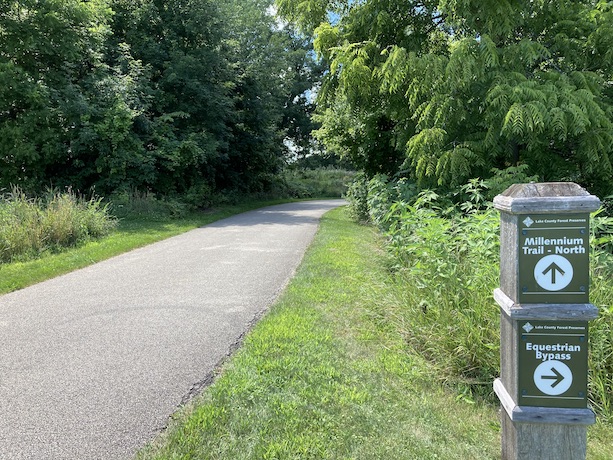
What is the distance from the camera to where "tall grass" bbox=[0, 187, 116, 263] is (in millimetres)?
8781

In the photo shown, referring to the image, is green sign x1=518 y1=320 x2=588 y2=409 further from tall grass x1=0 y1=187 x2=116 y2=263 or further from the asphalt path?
tall grass x1=0 y1=187 x2=116 y2=263

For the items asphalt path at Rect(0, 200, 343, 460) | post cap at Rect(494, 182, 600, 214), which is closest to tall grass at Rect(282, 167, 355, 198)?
asphalt path at Rect(0, 200, 343, 460)

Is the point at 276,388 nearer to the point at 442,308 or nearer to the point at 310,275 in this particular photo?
the point at 442,308

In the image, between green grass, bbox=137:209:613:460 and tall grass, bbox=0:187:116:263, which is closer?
green grass, bbox=137:209:613:460

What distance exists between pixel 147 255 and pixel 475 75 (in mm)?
7115

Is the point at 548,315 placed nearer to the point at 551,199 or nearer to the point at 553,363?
the point at 553,363

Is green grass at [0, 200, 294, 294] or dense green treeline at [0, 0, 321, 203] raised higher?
dense green treeline at [0, 0, 321, 203]

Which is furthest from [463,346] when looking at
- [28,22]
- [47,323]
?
[28,22]

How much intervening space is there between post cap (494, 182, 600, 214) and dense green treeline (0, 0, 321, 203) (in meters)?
15.4

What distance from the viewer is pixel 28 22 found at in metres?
15.0

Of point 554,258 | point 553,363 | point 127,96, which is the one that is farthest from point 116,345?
point 127,96

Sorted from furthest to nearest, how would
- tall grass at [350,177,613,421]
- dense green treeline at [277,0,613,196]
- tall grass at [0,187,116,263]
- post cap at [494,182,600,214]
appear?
tall grass at [0,187,116,263] → dense green treeline at [277,0,613,196] → tall grass at [350,177,613,421] → post cap at [494,182,600,214]

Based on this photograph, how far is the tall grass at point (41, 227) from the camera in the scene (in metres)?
8.78

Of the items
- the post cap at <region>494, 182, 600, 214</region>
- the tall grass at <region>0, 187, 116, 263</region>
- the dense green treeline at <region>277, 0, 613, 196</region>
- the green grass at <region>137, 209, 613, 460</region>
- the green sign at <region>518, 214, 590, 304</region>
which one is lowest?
the green grass at <region>137, 209, 613, 460</region>
